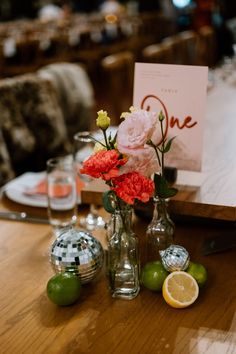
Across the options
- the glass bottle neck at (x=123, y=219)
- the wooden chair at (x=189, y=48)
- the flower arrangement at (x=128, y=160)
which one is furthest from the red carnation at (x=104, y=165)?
the wooden chair at (x=189, y=48)

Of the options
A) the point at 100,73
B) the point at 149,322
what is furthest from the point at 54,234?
the point at 100,73

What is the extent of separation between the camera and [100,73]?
24.1 ft

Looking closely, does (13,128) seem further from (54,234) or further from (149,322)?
(149,322)

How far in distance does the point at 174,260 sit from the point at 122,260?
0.10m

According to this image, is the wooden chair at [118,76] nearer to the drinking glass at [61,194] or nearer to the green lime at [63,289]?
the drinking glass at [61,194]

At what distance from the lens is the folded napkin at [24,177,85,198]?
1.41 meters

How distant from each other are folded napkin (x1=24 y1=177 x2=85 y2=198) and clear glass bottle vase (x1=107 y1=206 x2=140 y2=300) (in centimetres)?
43

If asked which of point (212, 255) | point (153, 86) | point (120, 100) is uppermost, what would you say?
point (153, 86)

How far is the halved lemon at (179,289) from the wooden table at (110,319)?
0.02m

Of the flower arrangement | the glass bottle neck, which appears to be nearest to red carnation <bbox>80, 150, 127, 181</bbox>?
the flower arrangement

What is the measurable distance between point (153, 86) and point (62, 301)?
1.65ft

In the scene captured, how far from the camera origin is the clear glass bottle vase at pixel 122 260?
99cm

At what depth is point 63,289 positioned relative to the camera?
0.96 m

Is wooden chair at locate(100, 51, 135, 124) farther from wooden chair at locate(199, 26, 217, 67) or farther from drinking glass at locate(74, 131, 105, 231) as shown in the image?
wooden chair at locate(199, 26, 217, 67)
